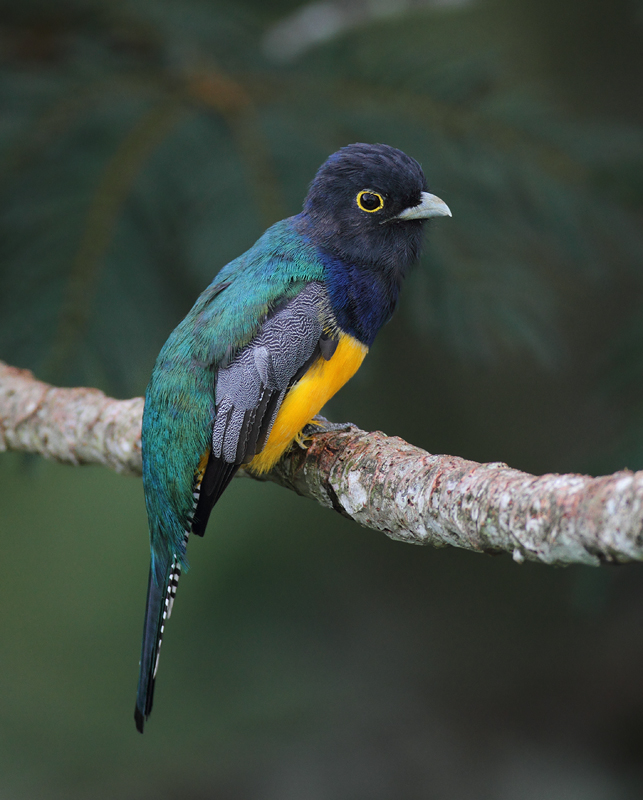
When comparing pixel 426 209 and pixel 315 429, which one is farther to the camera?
pixel 426 209

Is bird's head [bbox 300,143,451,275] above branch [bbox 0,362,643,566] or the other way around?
above

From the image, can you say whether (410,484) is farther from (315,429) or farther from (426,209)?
(426,209)

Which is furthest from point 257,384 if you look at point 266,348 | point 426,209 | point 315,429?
point 426,209

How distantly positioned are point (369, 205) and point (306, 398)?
86 cm

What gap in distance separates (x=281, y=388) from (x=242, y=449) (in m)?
0.26

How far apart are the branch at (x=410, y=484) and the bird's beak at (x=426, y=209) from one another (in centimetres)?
91

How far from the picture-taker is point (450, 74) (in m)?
3.66

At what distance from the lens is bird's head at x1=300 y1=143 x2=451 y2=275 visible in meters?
3.17

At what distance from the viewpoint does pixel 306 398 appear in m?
2.90

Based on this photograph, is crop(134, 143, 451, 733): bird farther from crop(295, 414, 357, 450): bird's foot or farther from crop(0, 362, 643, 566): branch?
crop(0, 362, 643, 566): branch

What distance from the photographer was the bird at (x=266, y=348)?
2.82 metres

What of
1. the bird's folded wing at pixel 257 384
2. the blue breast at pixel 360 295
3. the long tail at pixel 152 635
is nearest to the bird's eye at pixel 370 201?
the blue breast at pixel 360 295

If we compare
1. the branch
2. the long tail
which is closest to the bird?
the long tail

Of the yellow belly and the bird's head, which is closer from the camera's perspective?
the yellow belly
